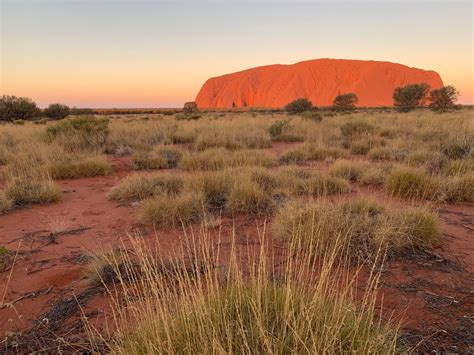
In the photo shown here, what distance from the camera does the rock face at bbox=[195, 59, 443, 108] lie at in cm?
9106

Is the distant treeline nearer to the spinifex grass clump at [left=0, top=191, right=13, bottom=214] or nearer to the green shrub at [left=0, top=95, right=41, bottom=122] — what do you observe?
the green shrub at [left=0, top=95, right=41, bottom=122]

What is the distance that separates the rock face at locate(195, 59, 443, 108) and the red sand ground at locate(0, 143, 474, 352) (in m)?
90.5

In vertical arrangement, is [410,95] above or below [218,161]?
above

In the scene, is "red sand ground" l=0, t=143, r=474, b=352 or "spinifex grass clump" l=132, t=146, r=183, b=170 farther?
"spinifex grass clump" l=132, t=146, r=183, b=170

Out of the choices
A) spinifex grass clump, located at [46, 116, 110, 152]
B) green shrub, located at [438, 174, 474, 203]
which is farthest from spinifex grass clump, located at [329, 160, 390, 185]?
spinifex grass clump, located at [46, 116, 110, 152]

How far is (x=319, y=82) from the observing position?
99.4 m

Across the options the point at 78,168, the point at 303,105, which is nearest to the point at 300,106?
the point at 303,105

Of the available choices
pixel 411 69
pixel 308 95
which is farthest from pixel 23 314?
pixel 411 69

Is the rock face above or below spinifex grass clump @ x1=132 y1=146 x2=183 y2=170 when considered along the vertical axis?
above

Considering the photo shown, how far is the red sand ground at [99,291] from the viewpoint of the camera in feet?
7.59

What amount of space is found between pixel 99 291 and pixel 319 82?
342 feet

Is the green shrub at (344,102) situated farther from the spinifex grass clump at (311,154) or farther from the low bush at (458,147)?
the spinifex grass clump at (311,154)

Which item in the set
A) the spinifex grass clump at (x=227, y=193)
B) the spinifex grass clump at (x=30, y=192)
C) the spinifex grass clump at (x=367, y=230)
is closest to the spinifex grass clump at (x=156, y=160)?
the spinifex grass clump at (x=227, y=193)

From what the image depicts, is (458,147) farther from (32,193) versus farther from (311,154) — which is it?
(32,193)
